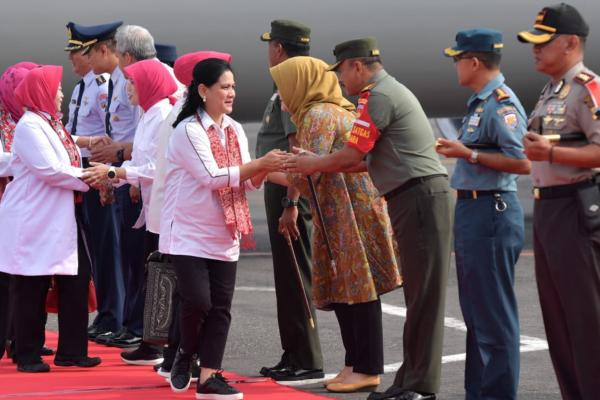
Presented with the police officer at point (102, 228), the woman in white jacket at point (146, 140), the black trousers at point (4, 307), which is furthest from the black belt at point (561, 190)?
the police officer at point (102, 228)

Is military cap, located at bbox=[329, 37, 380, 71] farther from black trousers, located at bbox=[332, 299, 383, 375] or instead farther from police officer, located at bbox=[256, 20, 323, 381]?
black trousers, located at bbox=[332, 299, 383, 375]

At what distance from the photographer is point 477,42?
591 centimetres

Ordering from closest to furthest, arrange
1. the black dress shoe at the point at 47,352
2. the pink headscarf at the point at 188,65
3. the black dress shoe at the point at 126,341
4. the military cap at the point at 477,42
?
the military cap at the point at 477,42, the pink headscarf at the point at 188,65, the black dress shoe at the point at 47,352, the black dress shoe at the point at 126,341

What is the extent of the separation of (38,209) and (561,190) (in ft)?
9.92

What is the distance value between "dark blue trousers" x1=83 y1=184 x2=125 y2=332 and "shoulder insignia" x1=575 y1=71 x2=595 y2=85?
3928mm

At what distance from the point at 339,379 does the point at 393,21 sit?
658cm

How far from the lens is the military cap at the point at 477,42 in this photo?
5902 mm

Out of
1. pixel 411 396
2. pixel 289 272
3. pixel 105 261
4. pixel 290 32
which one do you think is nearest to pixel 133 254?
pixel 105 261

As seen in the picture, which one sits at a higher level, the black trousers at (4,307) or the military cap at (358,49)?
the military cap at (358,49)

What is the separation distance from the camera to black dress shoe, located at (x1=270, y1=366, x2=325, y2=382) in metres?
7.01

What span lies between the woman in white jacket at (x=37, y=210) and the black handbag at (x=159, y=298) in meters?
0.57

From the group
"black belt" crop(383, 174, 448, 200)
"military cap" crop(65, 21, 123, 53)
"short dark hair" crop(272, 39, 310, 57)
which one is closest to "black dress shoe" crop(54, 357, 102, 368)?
"short dark hair" crop(272, 39, 310, 57)

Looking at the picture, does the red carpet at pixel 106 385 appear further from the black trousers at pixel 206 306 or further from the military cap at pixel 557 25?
the military cap at pixel 557 25

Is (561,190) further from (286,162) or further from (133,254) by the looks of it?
(133,254)
